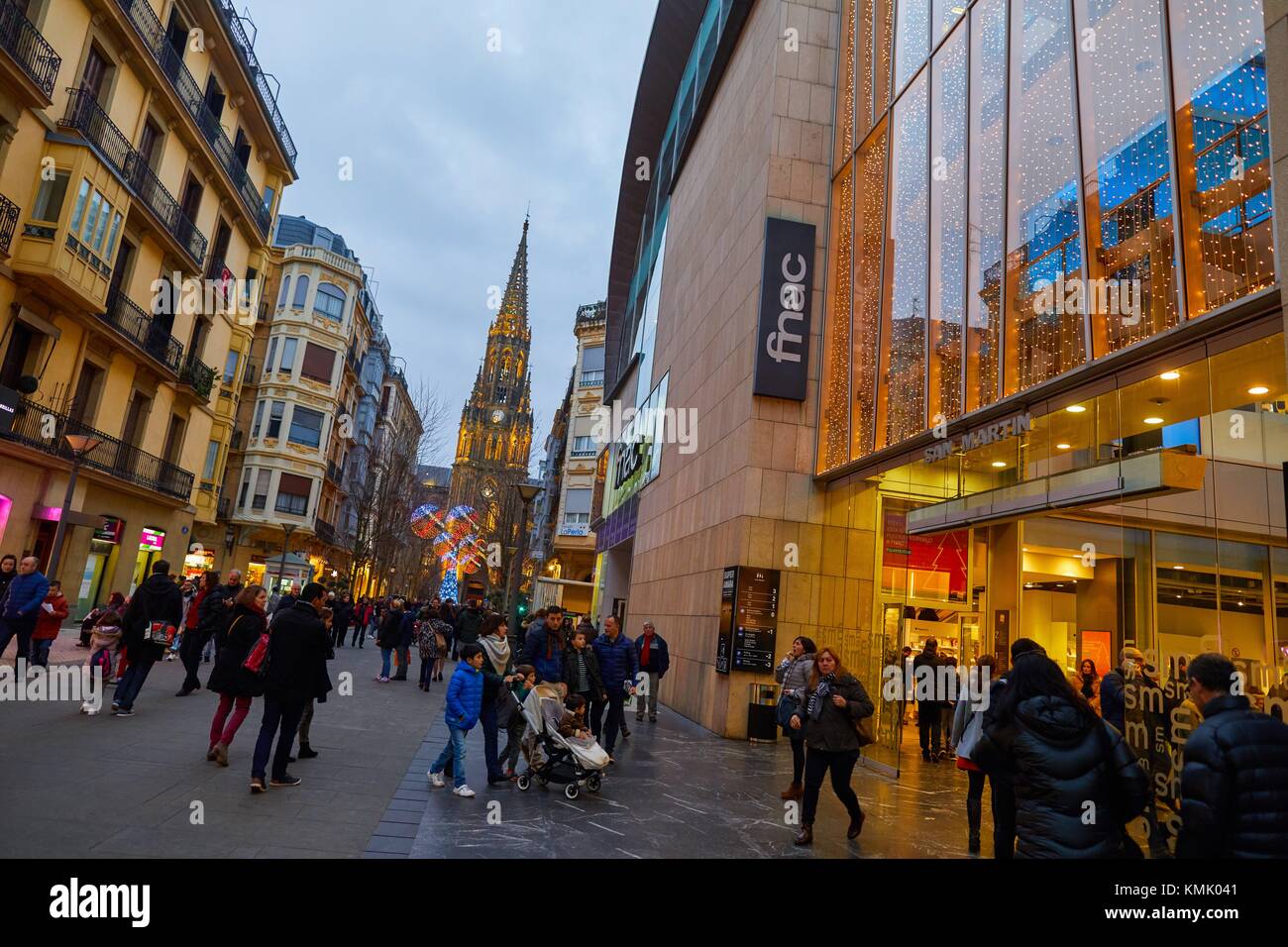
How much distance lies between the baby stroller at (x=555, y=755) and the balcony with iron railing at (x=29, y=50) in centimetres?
1722

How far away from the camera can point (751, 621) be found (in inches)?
519

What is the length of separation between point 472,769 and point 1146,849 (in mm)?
6790

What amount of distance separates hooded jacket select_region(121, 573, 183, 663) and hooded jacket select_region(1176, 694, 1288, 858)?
10.4m

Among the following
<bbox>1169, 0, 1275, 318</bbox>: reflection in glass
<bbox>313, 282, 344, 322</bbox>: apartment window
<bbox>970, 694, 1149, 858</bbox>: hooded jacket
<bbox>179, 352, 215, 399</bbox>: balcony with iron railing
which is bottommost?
<bbox>970, 694, 1149, 858</bbox>: hooded jacket

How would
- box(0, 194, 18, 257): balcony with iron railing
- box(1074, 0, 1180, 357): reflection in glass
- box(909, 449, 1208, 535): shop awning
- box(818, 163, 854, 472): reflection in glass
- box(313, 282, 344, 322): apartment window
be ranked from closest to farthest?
box(1074, 0, 1180, 357): reflection in glass
box(909, 449, 1208, 535): shop awning
box(818, 163, 854, 472): reflection in glass
box(0, 194, 18, 257): balcony with iron railing
box(313, 282, 344, 322): apartment window

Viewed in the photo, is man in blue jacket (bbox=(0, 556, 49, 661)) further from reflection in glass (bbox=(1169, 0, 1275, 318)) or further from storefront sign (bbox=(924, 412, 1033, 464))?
reflection in glass (bbox=(1169, 0, 1275, 318))

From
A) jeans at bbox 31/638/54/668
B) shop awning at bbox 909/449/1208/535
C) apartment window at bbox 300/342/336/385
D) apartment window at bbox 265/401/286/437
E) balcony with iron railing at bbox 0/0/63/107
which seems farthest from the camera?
apartment window at bbox 300/342/336/385

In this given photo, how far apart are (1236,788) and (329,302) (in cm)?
4544

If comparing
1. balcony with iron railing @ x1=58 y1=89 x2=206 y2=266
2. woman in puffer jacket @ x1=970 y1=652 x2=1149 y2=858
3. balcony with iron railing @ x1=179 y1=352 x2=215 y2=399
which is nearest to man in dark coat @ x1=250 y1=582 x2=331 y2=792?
woman in puffer jacket @ x1=970 y1=652 x2=1149 y2=858

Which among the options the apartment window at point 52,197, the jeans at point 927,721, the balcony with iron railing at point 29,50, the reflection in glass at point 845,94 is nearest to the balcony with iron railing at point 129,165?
the balcony with iron railing at point 29,50

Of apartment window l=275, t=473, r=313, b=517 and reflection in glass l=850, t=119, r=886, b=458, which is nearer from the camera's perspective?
reflection in glass l=850, t=119, r=886, b=458

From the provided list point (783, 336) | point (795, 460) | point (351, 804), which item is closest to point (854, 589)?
point (795, 460)

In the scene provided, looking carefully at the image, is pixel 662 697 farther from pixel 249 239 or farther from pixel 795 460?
pixel 249 239

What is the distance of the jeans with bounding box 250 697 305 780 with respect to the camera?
22.2 feet
